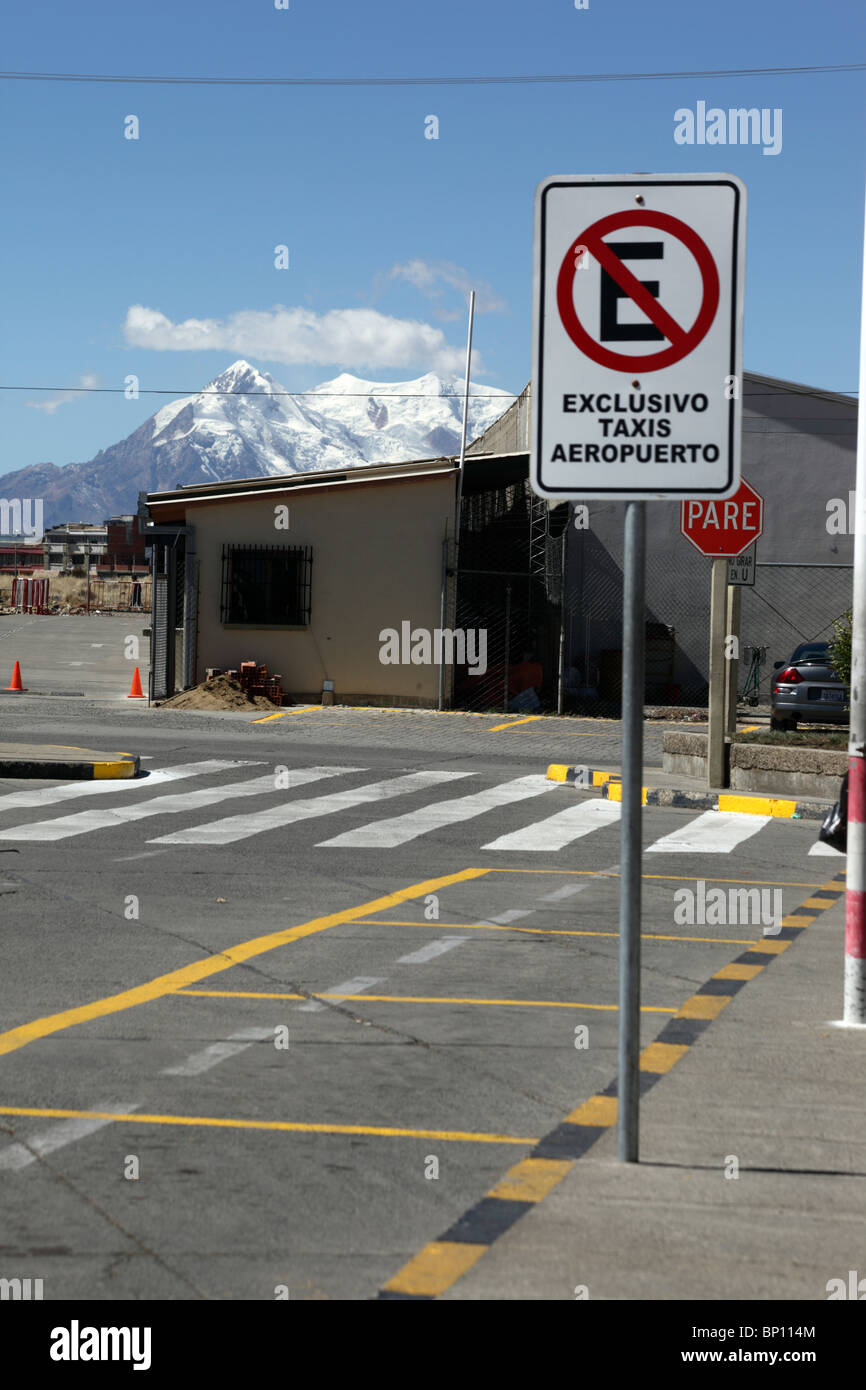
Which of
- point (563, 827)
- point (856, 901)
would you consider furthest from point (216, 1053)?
point (563, 827)

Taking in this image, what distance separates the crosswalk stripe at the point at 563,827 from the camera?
13.5 metres

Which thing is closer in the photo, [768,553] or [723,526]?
[723,526]

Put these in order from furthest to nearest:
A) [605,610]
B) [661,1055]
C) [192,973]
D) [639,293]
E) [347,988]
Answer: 1. [605,610]
2. [192,973]
3. [347,988]
4. [661,1055]
5. [639,293]

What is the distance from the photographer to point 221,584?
27891mm

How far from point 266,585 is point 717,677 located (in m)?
12.2

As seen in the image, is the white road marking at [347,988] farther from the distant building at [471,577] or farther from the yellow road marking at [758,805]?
the distant building at [471,577]

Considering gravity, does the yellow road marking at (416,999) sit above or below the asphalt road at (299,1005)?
below

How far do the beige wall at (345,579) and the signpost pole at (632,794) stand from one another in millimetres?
22326

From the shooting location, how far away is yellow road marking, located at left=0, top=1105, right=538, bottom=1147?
566 centimetres

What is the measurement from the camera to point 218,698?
88.8 ft

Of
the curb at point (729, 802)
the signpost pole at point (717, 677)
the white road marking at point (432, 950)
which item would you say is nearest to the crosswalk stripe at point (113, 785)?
the curb at point (729, 802)

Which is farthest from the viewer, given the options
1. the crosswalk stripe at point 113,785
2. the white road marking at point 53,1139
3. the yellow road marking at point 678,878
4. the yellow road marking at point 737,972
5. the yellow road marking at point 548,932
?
the crosswalk stripe at point 113,785

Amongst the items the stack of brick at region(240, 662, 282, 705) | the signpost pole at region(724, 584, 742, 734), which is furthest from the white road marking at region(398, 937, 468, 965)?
the stack of brick at region(240, 662, 282, 705)

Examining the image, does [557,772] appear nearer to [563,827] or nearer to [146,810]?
[563,827]
